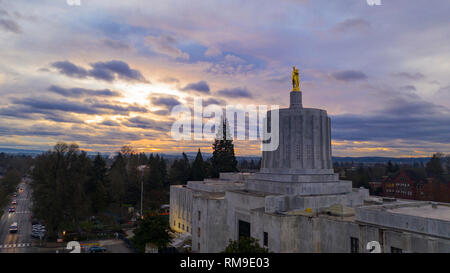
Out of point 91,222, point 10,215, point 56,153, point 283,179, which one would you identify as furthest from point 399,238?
point 10,215

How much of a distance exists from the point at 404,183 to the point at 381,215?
223ft

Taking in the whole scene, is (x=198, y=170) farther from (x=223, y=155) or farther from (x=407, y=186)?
(x=407, y=186)

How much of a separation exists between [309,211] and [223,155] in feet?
175

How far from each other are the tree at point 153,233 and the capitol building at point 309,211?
4045 millimetres

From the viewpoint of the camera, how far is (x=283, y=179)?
29.3m

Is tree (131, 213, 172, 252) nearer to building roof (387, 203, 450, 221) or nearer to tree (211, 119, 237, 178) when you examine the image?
building roof (387, 203, 450, 221)

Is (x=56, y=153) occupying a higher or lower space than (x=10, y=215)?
higher

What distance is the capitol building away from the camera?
735 inches

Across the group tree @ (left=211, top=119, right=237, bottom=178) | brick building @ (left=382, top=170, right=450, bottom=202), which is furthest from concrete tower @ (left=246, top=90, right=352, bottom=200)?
brick building @ (left=382, top=170, right=450, bottom=202)

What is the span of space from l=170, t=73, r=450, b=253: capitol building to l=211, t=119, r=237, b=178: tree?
41209 millimetres

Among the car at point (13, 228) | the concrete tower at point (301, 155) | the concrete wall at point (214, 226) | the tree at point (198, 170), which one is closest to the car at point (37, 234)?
the car at point (13, 228)

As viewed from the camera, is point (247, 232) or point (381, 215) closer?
point (381, 215)

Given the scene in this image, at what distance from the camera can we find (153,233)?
117ft
